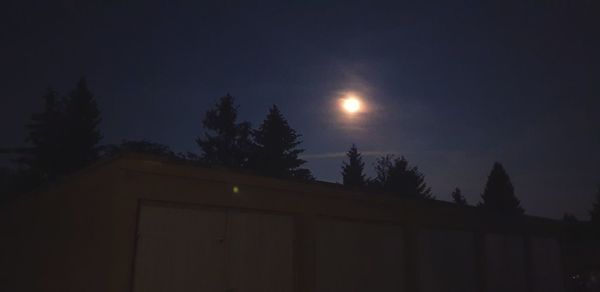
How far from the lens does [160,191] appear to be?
8617 millimetres

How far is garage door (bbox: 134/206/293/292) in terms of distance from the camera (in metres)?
8.40

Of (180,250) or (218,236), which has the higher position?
(218,236)

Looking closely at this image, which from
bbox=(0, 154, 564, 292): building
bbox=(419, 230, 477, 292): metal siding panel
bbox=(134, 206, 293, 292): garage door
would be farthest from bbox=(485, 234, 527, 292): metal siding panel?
bbox=(134, 206, 293, 292): garage door

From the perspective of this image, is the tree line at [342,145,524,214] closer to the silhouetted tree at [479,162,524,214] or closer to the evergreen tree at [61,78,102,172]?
the silhouetted tree at [479,162,524,214]

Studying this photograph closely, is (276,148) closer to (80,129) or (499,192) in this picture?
(80,129)

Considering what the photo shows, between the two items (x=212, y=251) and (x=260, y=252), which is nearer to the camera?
(x=212, y=251)

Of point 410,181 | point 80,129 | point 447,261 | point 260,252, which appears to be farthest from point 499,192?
point 260,252

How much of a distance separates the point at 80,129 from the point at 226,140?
600 inches

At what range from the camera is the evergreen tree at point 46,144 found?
35188 millimetres

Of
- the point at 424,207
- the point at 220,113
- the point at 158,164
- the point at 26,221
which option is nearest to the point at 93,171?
the point at 158,164

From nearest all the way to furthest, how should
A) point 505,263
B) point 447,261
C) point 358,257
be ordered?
point 358,257 < point 447,261 < point 505,263

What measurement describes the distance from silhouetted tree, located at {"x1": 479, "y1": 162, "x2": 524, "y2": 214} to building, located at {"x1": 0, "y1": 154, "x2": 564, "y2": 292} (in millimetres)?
50666

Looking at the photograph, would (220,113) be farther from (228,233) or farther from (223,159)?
(228,233)

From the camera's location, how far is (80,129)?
3628cm
